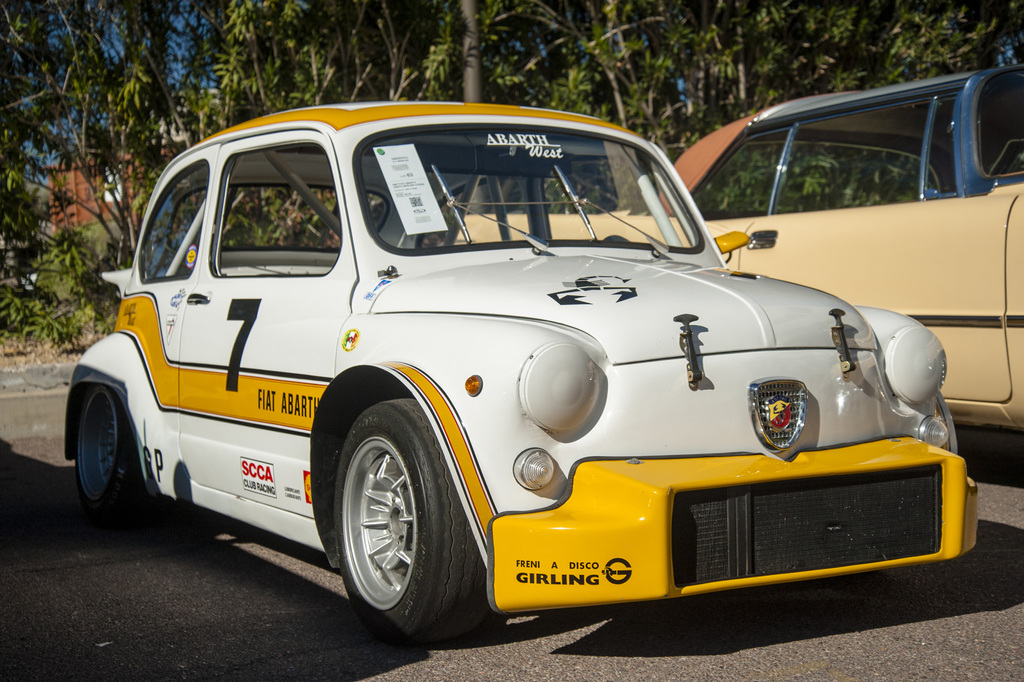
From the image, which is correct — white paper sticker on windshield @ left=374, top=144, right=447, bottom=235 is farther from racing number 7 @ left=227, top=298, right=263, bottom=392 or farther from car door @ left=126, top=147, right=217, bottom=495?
car door @ left=126, top=147, right=217, bottom=495

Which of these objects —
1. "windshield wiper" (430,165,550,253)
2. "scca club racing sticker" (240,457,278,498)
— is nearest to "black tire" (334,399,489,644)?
"scca club racing sticker" (240,457,278,498)

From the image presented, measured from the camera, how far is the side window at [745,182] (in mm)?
6227

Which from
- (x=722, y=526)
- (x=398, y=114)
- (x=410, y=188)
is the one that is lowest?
(x=722, y=526)

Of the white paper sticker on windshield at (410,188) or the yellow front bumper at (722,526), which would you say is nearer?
the yellow front bumper at (722,526)

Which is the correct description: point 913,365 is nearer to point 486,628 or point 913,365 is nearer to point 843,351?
point 843,351

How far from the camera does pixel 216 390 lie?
421 cm

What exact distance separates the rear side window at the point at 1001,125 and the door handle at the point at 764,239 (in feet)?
3.54

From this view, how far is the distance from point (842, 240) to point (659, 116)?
5.94m

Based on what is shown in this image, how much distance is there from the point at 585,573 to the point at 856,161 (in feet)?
12.4

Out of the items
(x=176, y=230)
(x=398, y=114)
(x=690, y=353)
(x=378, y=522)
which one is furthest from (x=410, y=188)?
(x=176, y=230)

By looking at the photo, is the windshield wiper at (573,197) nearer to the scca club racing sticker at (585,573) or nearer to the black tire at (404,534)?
the black tire at (404,534)

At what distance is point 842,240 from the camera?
5441mm

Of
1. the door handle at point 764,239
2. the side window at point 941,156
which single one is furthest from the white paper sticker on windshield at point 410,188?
the side window at point 941,156

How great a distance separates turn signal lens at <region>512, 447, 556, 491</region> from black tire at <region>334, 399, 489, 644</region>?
195mm
